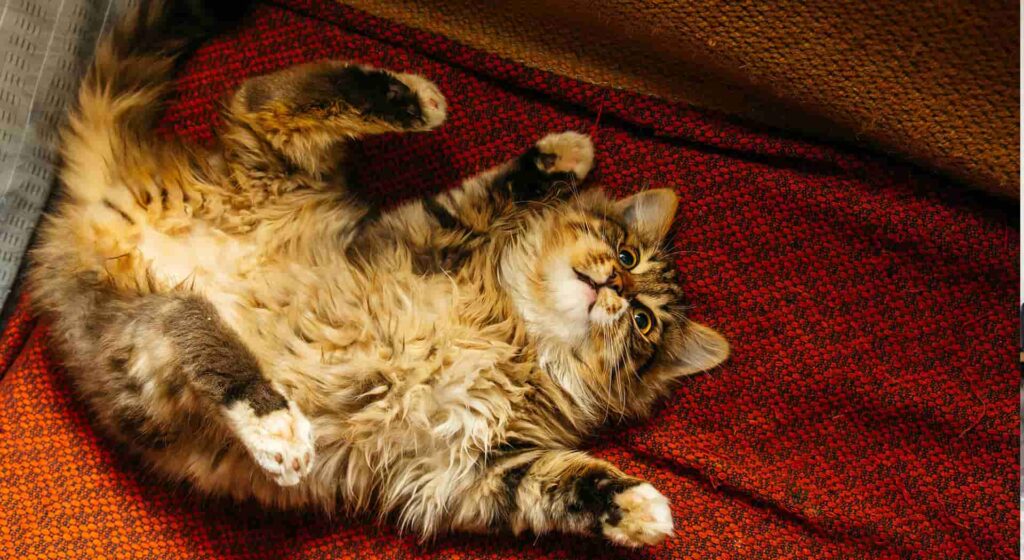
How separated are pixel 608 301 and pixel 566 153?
0.49 metres

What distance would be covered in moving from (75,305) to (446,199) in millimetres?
938

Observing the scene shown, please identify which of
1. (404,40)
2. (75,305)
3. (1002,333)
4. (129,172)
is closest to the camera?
(75,305)

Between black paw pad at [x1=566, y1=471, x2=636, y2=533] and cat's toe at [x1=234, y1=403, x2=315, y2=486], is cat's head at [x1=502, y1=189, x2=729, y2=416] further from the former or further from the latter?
cat's toe at [x1=234, y1=403, x2=315, y2=486]

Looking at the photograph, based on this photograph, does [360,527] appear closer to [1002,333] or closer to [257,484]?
[257,484]

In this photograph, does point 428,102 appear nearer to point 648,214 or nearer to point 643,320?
point 648,214

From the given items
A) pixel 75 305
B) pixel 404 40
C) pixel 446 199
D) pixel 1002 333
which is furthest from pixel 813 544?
pixel 75 305

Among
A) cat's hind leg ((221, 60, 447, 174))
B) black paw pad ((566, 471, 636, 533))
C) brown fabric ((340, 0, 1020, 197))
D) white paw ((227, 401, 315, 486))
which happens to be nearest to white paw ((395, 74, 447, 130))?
cat's hind leg ((221, 60, 447, 174))

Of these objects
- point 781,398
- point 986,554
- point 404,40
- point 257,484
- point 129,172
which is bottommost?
point 257,484

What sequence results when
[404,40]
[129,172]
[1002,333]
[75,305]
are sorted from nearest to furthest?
[75,305] < [129,172] < [1002,333] < [404,40]

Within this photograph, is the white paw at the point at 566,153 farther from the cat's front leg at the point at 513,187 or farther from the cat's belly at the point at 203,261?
the cat's belly at the point at 203,261

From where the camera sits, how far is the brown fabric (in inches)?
65.1

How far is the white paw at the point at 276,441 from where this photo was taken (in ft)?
4.70

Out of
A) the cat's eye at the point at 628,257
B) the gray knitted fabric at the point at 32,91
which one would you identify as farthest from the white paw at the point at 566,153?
the gray knitted fabric at the point at 32,91

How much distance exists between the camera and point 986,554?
6.31ft
